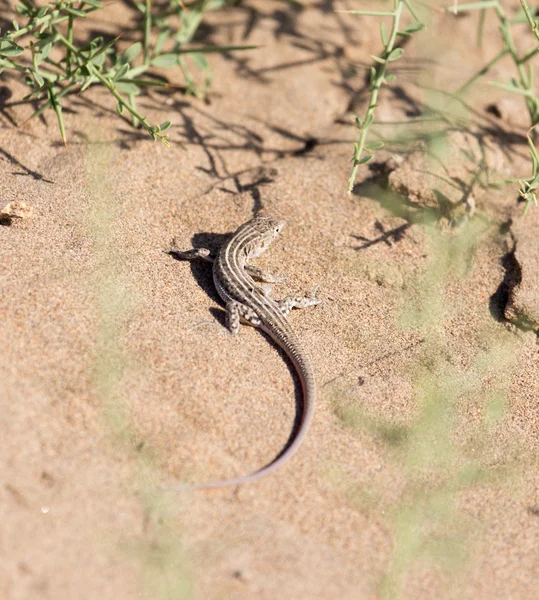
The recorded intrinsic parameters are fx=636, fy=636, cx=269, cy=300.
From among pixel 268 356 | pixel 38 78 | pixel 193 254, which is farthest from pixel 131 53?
pixel 268 356

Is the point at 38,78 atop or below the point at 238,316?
atop

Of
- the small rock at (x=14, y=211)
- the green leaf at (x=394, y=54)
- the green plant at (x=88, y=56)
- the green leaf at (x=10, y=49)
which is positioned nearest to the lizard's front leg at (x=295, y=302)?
the green plant at (x=88, y=56)

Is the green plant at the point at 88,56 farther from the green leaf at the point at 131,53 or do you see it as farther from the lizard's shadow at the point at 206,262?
the lizard's shadow at the point at 206,262

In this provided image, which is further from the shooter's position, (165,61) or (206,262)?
(165,61)

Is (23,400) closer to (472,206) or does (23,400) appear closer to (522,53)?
(472,206)

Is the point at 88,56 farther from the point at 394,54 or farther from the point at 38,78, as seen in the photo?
the point at 394,54

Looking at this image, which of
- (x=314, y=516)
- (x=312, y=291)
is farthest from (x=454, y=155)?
(x=314, y=516)
